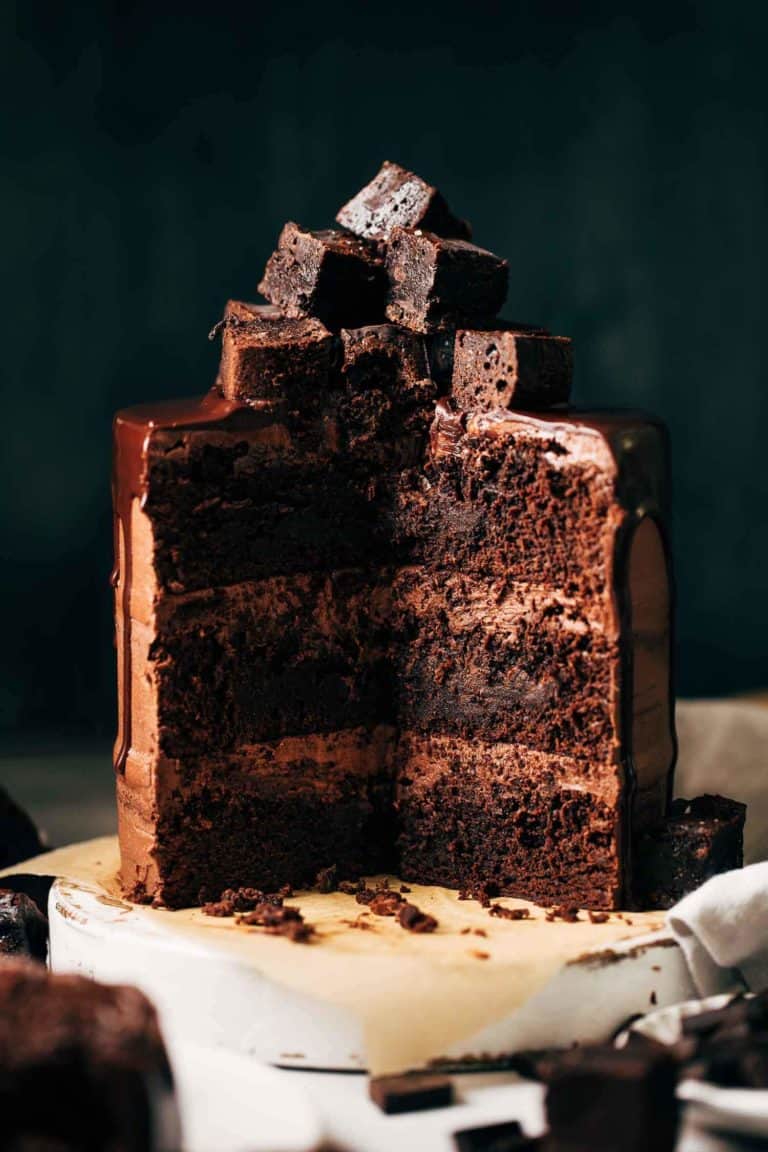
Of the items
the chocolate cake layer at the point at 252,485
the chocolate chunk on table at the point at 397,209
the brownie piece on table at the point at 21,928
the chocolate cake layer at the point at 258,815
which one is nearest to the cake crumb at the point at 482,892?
the chocolate cake layer at the point at 258,815

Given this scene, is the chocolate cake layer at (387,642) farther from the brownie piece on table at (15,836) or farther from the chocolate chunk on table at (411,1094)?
the brownie piece on table at (15,836)

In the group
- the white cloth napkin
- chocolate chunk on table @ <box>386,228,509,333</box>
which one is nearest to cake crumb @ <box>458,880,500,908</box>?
the white cloth napkin

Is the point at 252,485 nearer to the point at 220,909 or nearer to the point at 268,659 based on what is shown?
the point at 268,659

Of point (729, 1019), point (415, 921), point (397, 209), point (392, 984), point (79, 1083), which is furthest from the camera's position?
point (397, 209)

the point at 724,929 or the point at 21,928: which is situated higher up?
the point at 724,929

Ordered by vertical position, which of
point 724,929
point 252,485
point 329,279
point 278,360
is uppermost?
point 329,279

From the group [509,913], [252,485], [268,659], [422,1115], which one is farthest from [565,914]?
[252,485]

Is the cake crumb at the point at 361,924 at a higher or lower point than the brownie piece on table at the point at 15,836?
higher
